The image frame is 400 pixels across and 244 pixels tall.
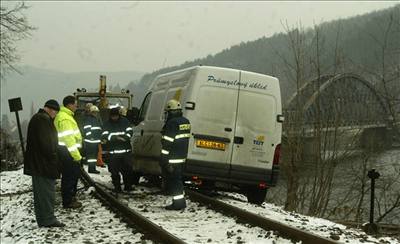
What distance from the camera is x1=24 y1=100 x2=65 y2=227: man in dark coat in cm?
739

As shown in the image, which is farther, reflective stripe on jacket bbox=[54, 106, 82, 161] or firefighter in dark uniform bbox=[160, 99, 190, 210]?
firefighter in dark uniform bbox=[160, 99, 190, 210]

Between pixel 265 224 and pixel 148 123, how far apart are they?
5.29 metres

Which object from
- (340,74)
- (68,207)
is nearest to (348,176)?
(340,74)

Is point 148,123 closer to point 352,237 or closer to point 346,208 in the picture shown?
point 352,237

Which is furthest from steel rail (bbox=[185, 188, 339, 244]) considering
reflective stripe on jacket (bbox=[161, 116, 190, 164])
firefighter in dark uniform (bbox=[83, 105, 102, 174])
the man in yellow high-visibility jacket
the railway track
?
firefighter in dark uniform (bbox=[83, 105, 102, 174])

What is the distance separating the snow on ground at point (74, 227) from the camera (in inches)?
258

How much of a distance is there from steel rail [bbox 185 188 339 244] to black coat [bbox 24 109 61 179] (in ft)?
9.13

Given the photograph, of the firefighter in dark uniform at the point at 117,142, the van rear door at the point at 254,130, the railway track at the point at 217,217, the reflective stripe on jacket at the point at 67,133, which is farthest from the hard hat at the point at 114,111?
the van rear door at the point at 254,130

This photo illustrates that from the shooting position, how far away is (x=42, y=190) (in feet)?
24.7

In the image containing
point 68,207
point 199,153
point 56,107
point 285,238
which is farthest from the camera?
point 199,153

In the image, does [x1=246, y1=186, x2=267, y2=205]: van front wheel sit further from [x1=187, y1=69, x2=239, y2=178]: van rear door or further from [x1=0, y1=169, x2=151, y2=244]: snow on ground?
[x1=0, y1=169, x2=151, y2=244]: snow on ground

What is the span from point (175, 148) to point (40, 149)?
2.26 m

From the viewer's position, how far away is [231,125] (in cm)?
1014

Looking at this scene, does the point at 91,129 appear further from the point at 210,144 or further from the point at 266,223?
the point at 266,223
